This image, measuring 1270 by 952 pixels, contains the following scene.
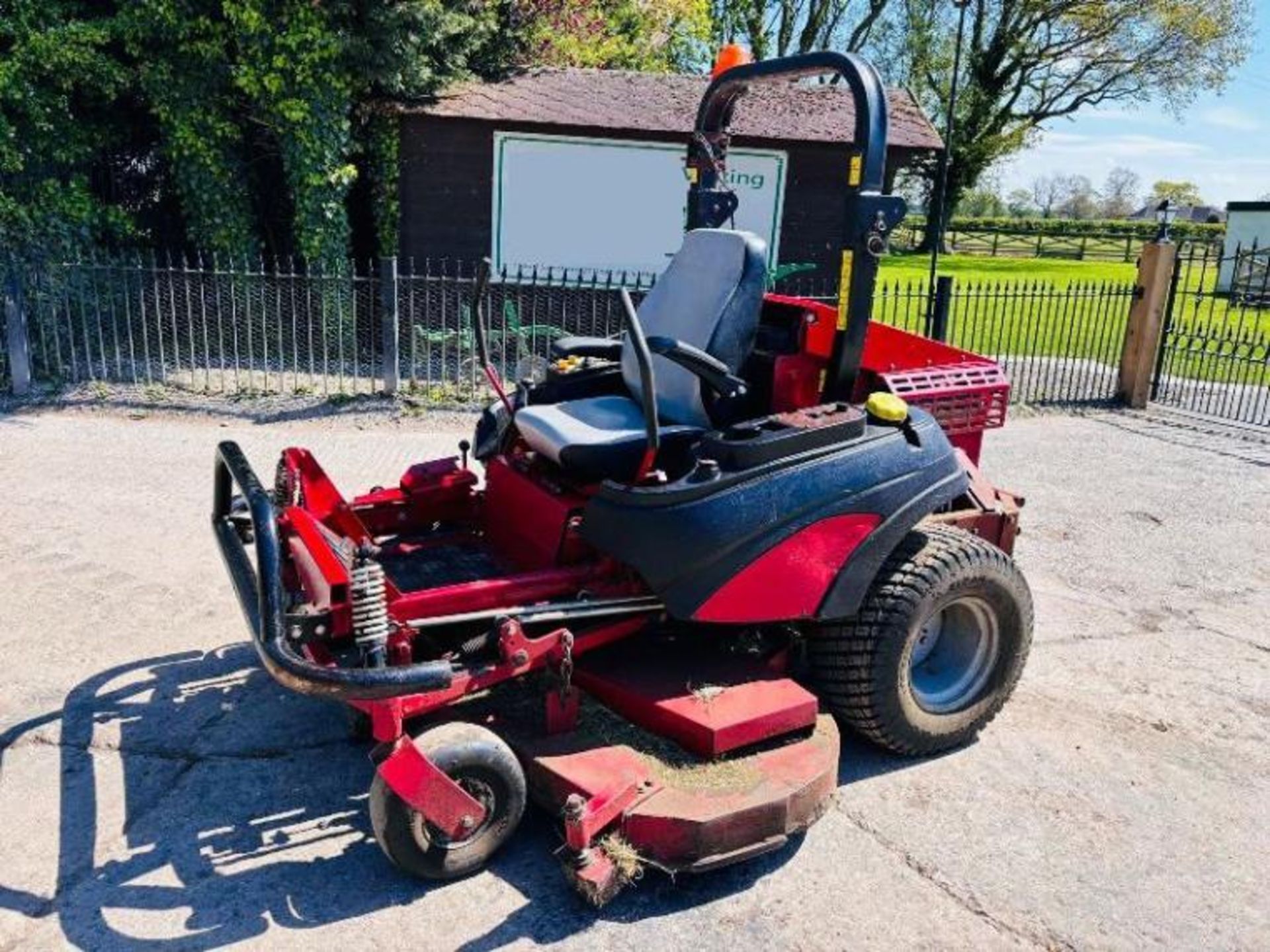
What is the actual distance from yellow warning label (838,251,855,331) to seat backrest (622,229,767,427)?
1.17 feet

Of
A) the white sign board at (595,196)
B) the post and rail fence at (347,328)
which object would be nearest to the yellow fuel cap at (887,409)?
the post and rail fence at (347,328)

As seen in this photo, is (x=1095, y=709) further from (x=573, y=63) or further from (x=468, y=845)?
(x=573, y=63)

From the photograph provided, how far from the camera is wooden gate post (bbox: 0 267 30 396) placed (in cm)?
868

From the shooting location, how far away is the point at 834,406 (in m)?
3.65

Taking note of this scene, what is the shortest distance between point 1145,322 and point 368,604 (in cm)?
930

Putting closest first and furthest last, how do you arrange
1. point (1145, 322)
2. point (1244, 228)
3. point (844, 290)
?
point (844, 290) → point (1145, 322) → point (1244, 228)

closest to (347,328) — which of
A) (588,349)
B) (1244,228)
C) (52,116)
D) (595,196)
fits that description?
(595,196)

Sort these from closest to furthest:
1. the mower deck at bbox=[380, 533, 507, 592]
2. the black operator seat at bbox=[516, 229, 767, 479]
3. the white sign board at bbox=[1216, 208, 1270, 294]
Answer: the black operator seat at bbox=[516, 229, 767, 479] < the mower deck at bbox=[380, 533, 507, 592] < the white sign board at bbox=[1216, 208, 1270, 294]

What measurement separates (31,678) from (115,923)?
169 centimetres

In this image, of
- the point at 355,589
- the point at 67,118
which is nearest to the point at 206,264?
the point at 67,118

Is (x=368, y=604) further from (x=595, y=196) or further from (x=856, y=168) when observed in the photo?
(x=595, y=196)

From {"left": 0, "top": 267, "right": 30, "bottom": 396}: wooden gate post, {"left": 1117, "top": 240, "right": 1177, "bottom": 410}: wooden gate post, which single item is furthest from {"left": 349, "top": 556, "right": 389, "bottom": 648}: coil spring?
{"left": 1117, "top": 240, "right": 1177, "bottom": 410}: wooden gate post

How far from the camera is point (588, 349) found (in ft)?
15.7

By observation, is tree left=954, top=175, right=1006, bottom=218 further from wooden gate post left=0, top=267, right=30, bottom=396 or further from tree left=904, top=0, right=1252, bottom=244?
wooden gate post left=0, top=267, right=30, bottom=396
